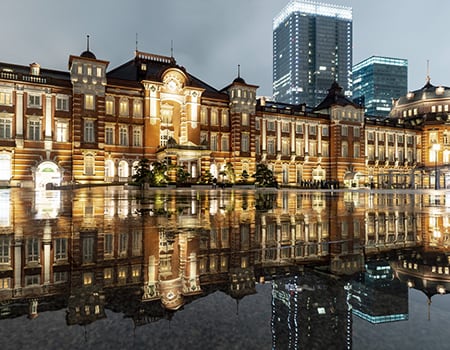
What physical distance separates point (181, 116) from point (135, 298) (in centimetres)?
3730

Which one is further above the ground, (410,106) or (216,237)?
(410,106)

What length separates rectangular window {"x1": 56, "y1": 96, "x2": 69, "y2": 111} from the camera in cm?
3228

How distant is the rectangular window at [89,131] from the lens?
33000 mm

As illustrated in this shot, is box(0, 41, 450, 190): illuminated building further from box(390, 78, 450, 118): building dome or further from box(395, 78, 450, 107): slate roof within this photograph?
box(395, 78, 450, 107): slate roof

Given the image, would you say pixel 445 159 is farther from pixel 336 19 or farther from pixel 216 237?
pixel 336 19

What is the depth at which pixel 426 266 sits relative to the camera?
255 centimetres

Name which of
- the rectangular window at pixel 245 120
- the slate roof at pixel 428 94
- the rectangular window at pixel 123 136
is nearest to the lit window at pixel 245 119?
the rectangular window at pixel 245 120

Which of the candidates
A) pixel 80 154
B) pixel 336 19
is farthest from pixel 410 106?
pixel 336 19

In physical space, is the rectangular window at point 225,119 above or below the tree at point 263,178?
above

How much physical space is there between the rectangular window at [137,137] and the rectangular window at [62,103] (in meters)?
7.09

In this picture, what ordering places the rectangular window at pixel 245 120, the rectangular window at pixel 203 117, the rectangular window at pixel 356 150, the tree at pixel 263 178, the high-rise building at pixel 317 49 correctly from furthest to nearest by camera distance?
1. the high-rise building at pixel 317 49
2. the rectangular window at pixel 356 150
3. the rectangular window at pixel 245 120
4. the rectangular window at pixel 203 117
5. the tree at pixel 263 178

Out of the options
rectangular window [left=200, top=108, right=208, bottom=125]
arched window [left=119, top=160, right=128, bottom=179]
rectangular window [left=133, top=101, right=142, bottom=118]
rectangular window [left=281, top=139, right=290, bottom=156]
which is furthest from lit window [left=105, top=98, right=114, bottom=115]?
rectangular window [left=281, top=139, right=290, bottom=156]

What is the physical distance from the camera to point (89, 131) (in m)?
33.2

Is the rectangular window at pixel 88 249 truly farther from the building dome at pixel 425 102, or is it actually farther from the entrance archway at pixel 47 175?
the building dome at pixel 425 102
